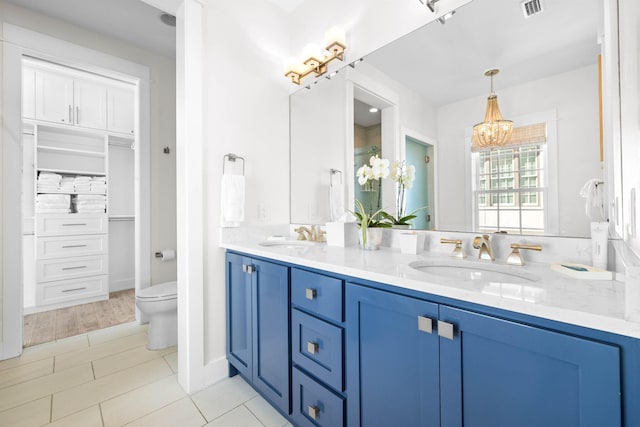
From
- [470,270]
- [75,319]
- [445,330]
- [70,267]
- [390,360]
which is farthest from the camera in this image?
[70,267]

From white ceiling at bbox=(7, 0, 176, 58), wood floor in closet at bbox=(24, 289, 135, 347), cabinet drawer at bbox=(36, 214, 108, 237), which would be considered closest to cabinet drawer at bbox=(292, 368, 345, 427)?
wood floor in closet at bbox=(24, 289, 135, 347)

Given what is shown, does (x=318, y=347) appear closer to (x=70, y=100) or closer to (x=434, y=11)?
(x=434, y=11)

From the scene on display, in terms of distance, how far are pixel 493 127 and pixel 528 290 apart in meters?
0.80

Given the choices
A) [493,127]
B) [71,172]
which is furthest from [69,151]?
[493,127]

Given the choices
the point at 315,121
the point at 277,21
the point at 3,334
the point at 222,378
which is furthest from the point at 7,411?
the point at 277,21

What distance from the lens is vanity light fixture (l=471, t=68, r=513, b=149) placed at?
1.21 meters

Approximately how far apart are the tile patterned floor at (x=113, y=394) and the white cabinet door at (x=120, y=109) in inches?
97.2

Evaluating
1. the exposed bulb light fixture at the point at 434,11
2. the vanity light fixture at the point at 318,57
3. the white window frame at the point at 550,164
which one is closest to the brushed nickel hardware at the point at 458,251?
the white window frame at the point at 550,164

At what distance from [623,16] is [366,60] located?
1.20 meters

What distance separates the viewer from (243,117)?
194 centimetres

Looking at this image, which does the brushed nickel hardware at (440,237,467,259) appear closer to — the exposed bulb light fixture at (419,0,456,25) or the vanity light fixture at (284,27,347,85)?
the exposed bulb light fixture at (419,0,456,25)

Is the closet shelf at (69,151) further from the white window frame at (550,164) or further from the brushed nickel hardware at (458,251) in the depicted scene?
A: the white window frame at (550,164)

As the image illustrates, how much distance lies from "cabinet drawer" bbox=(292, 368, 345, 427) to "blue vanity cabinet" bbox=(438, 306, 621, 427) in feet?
1.47

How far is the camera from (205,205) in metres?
1.74
